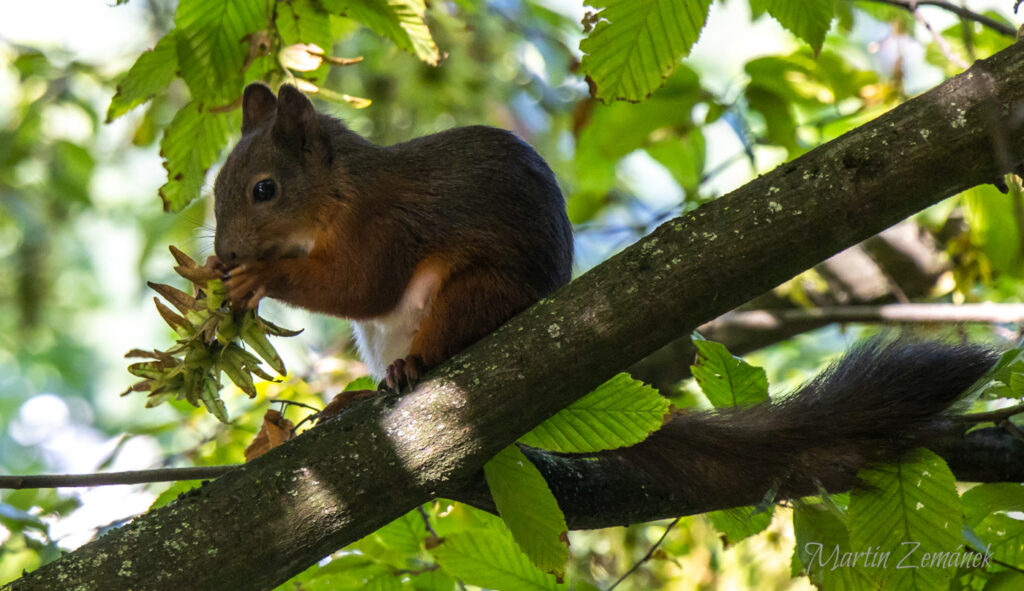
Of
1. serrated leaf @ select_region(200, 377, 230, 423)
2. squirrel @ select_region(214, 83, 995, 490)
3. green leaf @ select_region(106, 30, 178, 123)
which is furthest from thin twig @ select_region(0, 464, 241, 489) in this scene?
green leaf @ select_region(106, 30, 178, 123)

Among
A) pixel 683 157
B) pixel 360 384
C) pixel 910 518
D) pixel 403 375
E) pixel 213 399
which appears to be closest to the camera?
pixel 910 518

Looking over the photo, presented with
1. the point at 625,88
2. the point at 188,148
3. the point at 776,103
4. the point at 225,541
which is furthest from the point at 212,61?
the point at 776,103

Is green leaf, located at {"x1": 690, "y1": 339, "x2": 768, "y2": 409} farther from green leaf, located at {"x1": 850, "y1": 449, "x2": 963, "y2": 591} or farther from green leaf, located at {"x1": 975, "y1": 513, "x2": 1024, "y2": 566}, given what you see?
green leaf, located at {"x1": 975, "y1": 513, "x2": 1024, "y2": 566}

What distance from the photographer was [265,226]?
2.87 metres

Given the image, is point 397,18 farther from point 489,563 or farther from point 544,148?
point 544,148

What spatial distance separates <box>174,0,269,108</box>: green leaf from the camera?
2.29m

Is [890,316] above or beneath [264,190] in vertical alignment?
beneath

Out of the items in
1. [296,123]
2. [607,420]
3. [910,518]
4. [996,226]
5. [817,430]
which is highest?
[296,123]

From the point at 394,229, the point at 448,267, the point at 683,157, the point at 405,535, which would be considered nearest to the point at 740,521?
the point at 405,535

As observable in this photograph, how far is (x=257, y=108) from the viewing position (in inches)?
127

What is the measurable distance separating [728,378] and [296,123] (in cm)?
159

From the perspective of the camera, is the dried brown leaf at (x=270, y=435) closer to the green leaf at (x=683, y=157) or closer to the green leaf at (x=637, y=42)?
the green leaf at (x=637, y=42)

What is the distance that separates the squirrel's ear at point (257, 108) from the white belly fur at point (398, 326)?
0.81 m

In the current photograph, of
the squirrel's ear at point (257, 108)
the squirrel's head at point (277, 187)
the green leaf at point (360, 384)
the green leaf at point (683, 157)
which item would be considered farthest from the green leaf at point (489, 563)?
the green leaf at point (683, 157)
